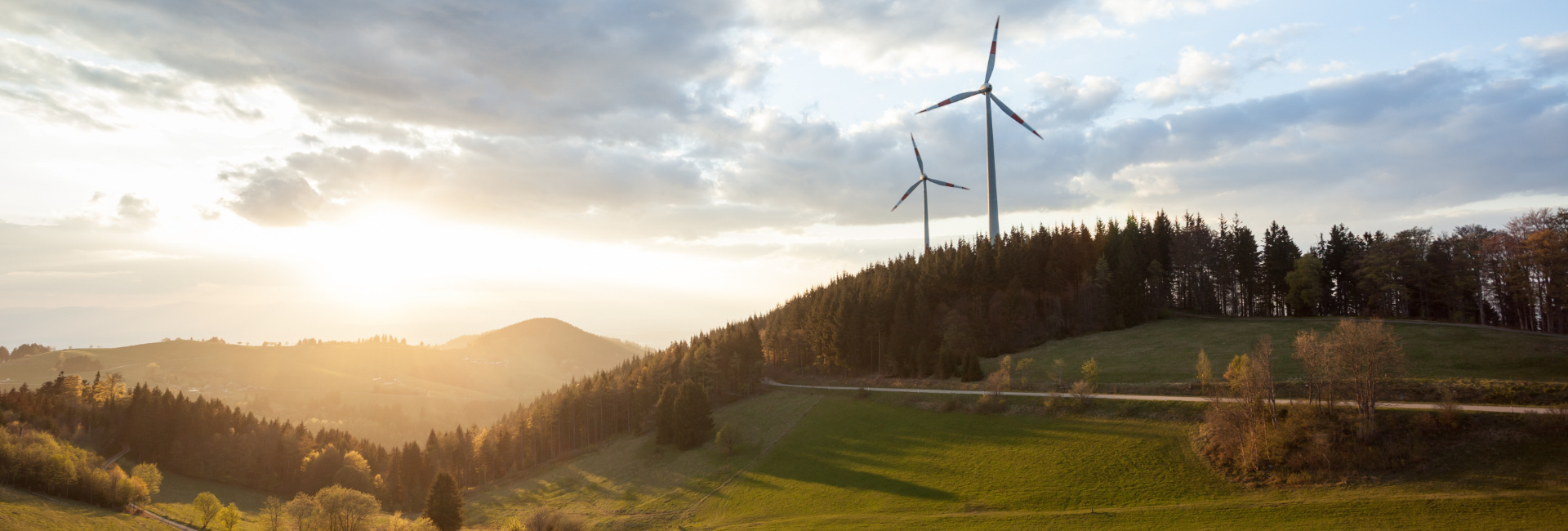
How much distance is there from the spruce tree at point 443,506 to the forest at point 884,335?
3999 cm

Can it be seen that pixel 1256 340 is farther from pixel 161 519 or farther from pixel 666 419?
pixel 161 519

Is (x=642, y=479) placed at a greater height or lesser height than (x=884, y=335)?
lesser

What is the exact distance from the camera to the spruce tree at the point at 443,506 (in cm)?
8625

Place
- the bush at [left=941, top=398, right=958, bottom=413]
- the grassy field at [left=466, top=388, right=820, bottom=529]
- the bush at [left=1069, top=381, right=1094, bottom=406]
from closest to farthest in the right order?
the bush at [left=1069, top=381, right=1094, bottom=406] → the grassy field at [left=466, top=388, right=820, bottom=529] → the bush at [left=941, top=398, right=958, bottom=413]

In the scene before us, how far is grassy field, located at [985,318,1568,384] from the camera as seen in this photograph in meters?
67.9

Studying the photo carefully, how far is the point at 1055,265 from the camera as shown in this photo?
132750 mm

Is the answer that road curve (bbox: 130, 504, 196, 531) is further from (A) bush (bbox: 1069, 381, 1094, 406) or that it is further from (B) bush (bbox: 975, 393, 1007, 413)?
(A) bush (bbox: 1069, 381, 1094, 406)

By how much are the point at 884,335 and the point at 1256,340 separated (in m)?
59.3

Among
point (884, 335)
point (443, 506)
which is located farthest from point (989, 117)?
point (443, 506)

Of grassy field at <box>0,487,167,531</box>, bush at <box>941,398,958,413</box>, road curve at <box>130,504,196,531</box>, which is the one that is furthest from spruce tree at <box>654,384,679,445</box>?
grassy field at <box>0,487,167,531</box>

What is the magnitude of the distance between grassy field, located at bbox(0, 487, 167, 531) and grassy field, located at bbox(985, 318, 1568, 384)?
369 feet

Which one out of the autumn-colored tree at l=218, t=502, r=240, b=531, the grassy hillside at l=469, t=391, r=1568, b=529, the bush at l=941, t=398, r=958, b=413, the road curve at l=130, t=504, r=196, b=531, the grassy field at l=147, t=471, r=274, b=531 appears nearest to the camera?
the grassy hillside at l=469, t=391, r=1568, b=529

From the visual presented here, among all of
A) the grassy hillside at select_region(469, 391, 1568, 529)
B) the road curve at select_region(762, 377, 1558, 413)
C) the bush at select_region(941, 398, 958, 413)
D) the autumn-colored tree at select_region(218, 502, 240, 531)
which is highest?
the road curve at select_region(762, 377, 1558, 413)

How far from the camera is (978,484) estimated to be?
63.6 meters
